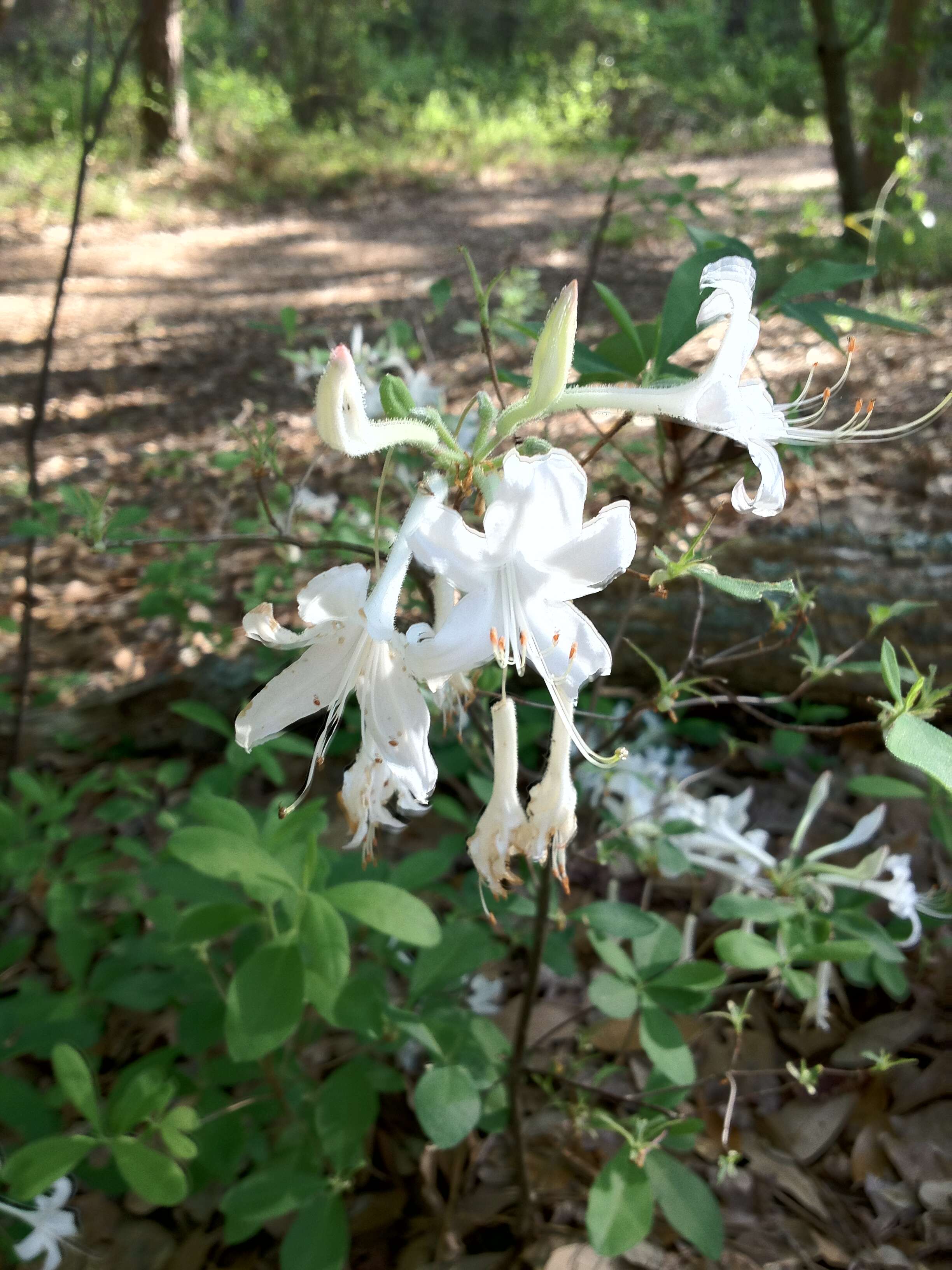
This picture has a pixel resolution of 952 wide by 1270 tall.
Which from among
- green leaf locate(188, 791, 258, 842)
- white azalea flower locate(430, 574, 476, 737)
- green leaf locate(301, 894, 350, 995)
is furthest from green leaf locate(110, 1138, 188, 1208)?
white azalea flower locate(430, 574, 476, 737)

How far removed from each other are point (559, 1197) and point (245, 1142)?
608 mm

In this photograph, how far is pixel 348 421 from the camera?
2.86 feet

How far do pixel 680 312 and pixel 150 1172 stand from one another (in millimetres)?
1479

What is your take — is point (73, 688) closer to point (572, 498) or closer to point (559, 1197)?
point (559, 1197)

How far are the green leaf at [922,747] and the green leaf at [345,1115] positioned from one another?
107cm

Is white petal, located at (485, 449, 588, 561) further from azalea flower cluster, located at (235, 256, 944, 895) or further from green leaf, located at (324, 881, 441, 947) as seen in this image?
green leaf, located at (324, 881, 441, 947)

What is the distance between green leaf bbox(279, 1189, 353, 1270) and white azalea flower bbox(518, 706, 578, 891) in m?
0.84

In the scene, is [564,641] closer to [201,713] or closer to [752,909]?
[752,909]

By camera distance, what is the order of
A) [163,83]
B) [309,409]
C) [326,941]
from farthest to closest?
1. [163,83]
2. [309,409]
3. [326,941]

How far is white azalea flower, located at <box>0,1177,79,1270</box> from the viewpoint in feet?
4.92

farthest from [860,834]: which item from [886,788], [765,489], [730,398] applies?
[730,398]

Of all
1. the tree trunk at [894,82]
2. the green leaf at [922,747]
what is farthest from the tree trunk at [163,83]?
the green leaf at [922,747]

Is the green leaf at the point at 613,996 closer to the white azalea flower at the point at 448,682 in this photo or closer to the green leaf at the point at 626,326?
the white azalea flower at the point at 448,682

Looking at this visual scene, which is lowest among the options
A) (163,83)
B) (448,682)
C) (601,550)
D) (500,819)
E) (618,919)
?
(618,919)
